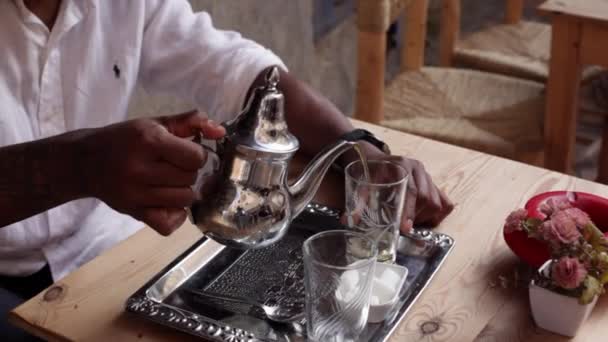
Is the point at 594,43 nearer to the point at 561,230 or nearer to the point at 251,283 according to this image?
the point at 561,230

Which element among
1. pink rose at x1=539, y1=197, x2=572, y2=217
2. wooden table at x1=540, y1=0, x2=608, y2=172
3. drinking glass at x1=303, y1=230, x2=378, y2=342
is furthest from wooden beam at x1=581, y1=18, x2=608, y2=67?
drinking glass at x1=303, y1=230, x2=378, y2=342

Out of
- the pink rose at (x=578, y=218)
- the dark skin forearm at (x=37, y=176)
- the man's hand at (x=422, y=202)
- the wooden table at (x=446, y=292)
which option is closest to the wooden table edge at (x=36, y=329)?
the wooden table at (x=446, y=292)

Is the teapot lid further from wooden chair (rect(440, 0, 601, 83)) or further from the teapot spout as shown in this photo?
wooden chair (rect(440, 0, 601, 83))

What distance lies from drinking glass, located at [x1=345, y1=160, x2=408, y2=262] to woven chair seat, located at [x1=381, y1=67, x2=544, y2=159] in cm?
93

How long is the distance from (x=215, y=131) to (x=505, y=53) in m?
1.74

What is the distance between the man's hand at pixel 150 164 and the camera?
2.48ft

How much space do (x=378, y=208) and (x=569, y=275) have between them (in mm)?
233

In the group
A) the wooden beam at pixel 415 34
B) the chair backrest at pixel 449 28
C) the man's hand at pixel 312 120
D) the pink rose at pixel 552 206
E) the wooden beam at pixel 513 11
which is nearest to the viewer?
the pink rose at pixel 552 206

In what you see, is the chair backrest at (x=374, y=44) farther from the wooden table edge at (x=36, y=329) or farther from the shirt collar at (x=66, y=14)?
the wooden table edge at (x=36, y=329)

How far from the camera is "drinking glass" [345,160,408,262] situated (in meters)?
0.90

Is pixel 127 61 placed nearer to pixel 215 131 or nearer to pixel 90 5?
pixel 90 5

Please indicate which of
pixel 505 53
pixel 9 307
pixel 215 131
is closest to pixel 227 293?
pixel 215 131

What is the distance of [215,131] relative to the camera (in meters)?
0.76

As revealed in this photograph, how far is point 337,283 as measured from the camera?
75 cm
